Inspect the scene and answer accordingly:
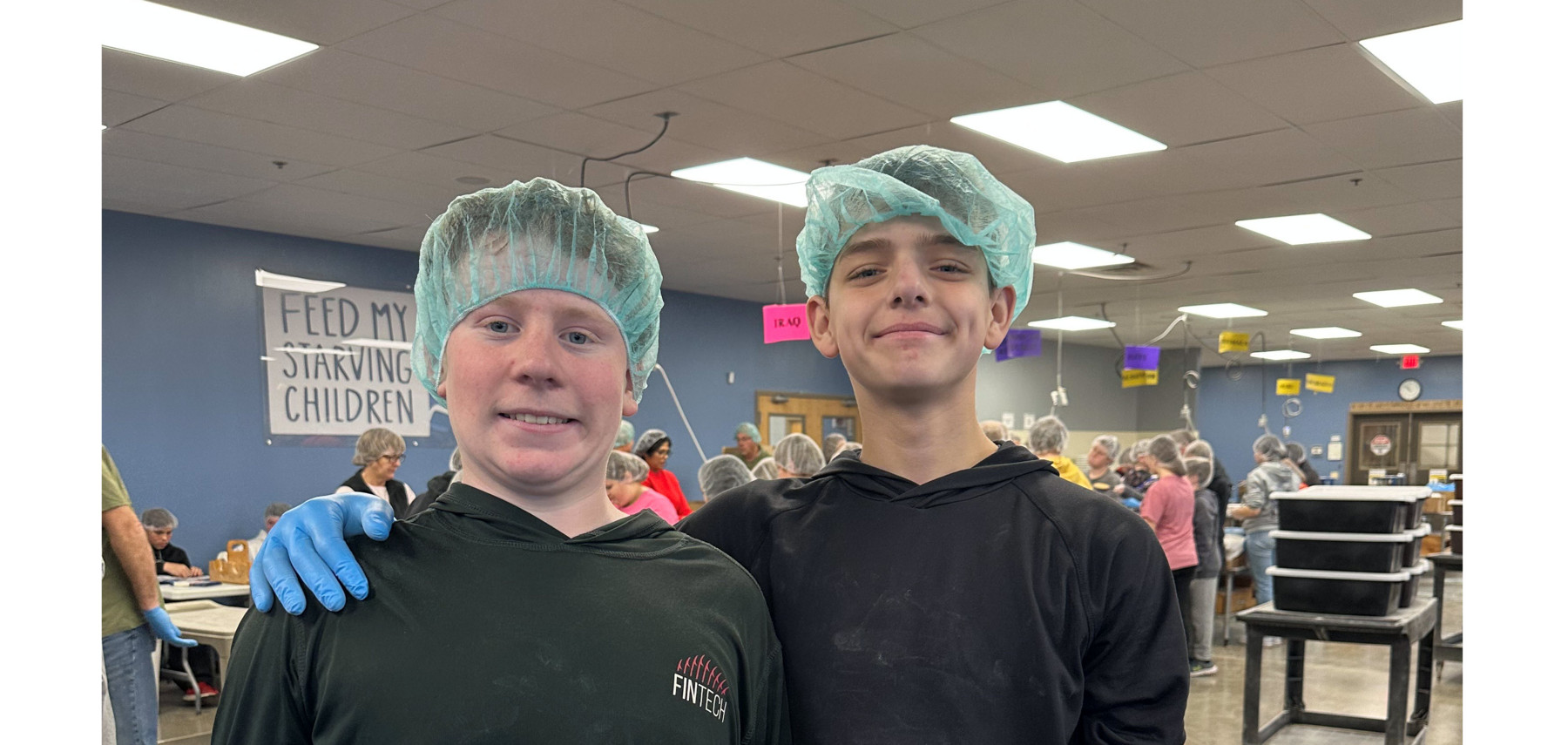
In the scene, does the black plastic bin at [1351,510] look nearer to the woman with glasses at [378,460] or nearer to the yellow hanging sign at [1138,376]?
the woman with glasses at [378,460]

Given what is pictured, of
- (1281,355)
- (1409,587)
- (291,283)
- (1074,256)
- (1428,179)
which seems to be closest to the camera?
(1409,587)

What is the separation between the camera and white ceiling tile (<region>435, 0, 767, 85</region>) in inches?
155

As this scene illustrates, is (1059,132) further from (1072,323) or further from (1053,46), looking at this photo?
(1072,323)

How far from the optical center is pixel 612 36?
166 inches

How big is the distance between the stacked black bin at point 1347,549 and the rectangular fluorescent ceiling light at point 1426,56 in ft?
5.39

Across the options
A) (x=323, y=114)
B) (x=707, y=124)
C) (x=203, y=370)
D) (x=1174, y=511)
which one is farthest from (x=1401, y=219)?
(x=203, y=370)

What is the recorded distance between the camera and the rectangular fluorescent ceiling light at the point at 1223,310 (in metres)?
12.0

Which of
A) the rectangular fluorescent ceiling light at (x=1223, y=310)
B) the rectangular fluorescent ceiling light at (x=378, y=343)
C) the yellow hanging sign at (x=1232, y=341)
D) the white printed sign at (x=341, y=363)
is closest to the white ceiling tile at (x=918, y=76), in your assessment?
the white printed sign at (x=341, y=363)

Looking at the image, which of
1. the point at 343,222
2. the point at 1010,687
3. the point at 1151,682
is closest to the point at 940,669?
the point at 1010,687

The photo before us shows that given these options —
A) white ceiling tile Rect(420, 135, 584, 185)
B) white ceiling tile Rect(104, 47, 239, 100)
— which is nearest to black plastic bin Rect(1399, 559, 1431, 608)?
white ceiling tile Rect(420, 135, 584, 185)

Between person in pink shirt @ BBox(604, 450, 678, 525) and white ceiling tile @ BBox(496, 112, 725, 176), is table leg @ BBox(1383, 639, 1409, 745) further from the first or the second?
white ceiling tile @ BBox(496, 112, 725, 176)

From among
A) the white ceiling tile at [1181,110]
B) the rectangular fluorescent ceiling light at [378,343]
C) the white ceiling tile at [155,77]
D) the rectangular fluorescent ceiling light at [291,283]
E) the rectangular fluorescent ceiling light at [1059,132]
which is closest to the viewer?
the white ceiling tile at [155,77]

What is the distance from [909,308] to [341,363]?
304 inches

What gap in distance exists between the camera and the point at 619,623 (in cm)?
116
